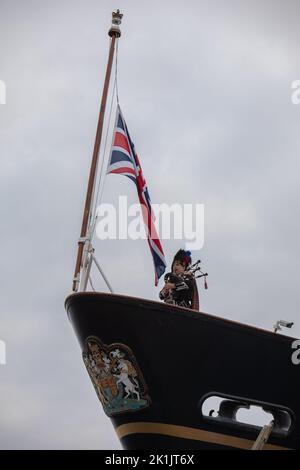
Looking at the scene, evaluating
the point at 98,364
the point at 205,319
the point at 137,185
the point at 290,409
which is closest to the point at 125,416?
the point at 98,364

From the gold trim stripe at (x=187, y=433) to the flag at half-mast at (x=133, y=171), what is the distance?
9.40 ft

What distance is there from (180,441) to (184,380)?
3.30ft

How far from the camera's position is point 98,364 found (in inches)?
493

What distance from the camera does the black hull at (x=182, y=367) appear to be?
39.9 feet

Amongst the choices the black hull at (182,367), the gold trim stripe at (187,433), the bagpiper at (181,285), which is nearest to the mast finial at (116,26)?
the bagpiper at (181,285)

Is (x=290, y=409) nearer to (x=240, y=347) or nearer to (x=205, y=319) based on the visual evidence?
(x=240, y=347)

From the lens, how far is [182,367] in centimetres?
1231

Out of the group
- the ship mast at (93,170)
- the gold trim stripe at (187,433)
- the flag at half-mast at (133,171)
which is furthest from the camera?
the flag at half-mast at (133,171)

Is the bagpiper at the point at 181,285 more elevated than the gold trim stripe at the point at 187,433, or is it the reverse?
the bagpiper at the point at 181,285

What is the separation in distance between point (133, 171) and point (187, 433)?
16.6 feet

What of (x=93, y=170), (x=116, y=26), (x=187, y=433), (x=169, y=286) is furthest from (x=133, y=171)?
(x=187, y=433)

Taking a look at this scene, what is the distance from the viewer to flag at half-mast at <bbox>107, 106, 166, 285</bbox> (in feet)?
45.6

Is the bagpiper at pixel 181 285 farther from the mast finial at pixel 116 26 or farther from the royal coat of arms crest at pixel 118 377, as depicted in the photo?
the mast finial at pixel 116 26
